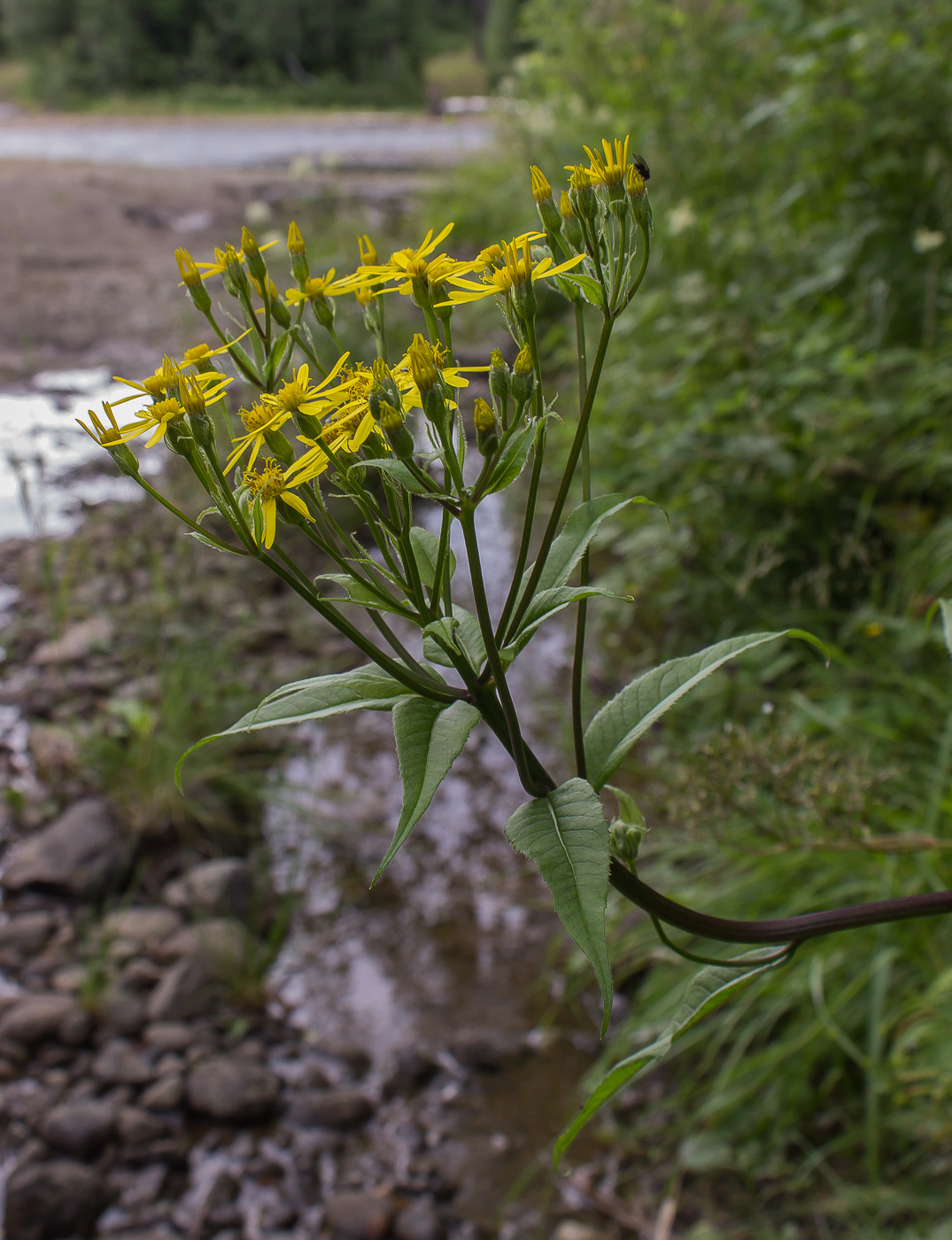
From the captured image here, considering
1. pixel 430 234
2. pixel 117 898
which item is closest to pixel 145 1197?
pixel 117 898

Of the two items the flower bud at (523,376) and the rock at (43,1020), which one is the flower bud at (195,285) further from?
the rock at (43,1020)

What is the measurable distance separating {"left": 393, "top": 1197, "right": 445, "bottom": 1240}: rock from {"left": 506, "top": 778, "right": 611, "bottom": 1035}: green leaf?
1.84 metres

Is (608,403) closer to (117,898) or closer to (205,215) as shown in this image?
(117,898)

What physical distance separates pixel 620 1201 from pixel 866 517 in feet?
6.31

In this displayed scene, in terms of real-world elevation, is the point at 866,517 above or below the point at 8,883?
above

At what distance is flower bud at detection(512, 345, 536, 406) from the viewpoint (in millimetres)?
626

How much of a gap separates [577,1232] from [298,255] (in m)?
2.05

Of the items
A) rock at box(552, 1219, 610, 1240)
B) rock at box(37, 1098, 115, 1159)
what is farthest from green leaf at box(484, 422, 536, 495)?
rock at box(37, 1098, 115, 1159)

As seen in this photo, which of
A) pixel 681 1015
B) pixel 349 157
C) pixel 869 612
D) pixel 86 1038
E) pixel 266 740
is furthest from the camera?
pixel 349 157

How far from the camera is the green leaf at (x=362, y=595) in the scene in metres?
0.63

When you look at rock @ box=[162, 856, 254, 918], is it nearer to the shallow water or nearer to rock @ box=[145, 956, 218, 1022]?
rock @ box=[145, 956, 218, 1022]

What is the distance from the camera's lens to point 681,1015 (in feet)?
2.18

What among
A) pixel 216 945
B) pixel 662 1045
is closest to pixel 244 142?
pixel 216 945

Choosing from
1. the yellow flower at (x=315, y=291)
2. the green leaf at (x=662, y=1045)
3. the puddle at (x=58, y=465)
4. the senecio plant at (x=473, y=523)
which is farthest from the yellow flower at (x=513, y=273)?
the puddle at (x=58, y=465)
